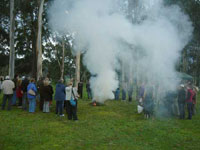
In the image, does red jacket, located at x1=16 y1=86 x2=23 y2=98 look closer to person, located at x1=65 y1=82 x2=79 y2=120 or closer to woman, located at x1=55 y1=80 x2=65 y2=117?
woman, located at x1=55 y1=80 x2=65 y2=117

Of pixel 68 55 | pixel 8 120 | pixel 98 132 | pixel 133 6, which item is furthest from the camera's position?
pixel 68 55

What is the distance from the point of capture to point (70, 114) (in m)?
10.5

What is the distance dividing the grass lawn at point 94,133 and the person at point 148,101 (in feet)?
1.81

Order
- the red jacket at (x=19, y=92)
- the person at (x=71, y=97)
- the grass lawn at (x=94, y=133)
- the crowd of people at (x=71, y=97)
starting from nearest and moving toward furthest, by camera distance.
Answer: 1. the grass lawn at (x=94, y=133)
2. the person at (x=71, y=97)
3. the crowd of people at (x=71, y=97)
4. the red jacket at (x=19, y=92)

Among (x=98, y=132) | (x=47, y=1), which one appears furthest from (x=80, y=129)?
(x=47, y=1)

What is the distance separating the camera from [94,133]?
26.8 ft

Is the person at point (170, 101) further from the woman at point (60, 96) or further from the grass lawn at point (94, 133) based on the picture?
the woman at point (60, 96)

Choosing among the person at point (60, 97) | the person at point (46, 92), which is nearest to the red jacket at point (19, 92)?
the person at point (46, 92)

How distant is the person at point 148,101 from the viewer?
444 inches

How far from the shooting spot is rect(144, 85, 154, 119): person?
37.0 feet

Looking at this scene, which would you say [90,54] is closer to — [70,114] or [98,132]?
[70,114]

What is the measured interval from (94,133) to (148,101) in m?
4.43

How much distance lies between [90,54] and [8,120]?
6.48m

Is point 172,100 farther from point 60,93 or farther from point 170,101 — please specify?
point 60,93
